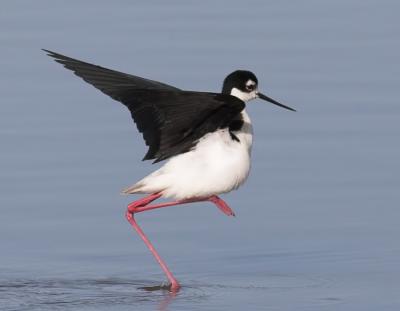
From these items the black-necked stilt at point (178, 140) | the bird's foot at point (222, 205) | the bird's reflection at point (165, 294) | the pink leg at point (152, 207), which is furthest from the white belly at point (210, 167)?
the bird's reflection at point (165, 294)

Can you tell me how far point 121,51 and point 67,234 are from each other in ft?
12.1

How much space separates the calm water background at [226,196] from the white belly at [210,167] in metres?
0.45

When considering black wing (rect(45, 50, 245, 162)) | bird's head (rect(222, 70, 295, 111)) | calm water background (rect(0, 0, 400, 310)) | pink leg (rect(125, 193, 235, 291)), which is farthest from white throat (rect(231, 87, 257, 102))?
calm water background (rect(0, 0, 400, 310))

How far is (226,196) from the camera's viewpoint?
1084cm

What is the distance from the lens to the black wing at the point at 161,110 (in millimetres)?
8961

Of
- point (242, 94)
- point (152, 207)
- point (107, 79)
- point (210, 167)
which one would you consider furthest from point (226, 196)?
point (107, 79)

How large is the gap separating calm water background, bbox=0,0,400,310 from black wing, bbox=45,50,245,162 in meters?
0.72

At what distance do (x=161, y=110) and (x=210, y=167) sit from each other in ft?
1.51

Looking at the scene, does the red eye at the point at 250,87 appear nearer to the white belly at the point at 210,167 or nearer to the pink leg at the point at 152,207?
the white belly at the point at 210,167

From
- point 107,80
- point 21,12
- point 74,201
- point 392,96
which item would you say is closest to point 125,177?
point 74,201

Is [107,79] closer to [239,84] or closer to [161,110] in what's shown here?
[161,110]

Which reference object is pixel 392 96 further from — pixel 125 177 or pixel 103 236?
pixel 103 236

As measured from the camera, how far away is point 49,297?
8.94 metres

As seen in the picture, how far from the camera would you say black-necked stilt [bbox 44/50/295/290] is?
917 cm
